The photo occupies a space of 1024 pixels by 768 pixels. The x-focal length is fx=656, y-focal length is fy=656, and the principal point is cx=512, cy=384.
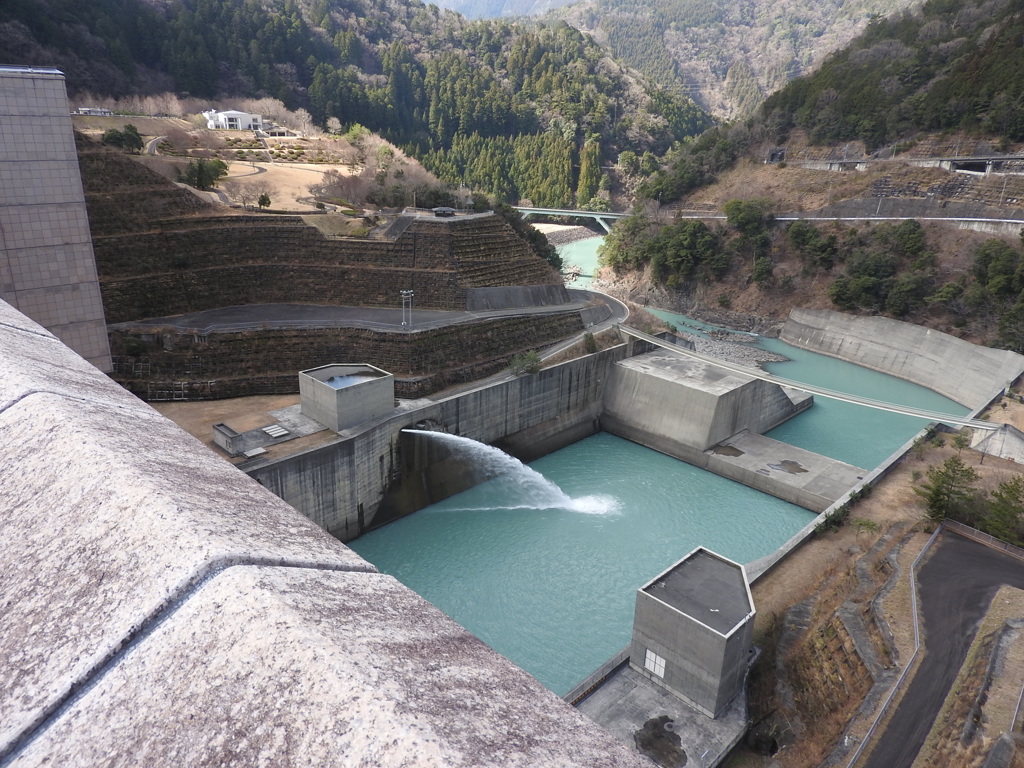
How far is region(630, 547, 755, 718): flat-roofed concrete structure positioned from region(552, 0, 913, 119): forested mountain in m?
149

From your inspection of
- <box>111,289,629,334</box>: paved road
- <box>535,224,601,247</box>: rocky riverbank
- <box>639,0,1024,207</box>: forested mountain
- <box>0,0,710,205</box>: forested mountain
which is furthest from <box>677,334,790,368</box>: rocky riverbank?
<box>0,0,710,205</box>: forested mountain

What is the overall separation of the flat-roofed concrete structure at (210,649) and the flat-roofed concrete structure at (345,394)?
61.3 feet

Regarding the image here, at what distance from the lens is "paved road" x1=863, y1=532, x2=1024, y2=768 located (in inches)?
463

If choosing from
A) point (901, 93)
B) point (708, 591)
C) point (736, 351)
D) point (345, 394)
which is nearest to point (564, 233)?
point (901, 93)

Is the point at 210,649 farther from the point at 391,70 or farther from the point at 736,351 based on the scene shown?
the point at 391,70

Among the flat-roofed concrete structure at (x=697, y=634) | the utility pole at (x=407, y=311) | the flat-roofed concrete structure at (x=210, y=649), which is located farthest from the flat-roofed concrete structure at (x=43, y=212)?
the flat-roofed concrete structure at (x=210, y=649)

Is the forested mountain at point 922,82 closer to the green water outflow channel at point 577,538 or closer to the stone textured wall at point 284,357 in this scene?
the green water outflow channel at point 577,538

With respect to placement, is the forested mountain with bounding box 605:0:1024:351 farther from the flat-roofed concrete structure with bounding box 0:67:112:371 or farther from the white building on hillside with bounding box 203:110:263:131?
the flat-roofed concrete structure with bounding box 0:67:112:371

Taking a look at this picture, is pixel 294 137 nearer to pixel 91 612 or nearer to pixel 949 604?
pixel 949 604

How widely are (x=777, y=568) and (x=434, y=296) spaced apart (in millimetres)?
17952

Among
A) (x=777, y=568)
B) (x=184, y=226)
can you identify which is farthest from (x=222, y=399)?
(x=777, y=568)

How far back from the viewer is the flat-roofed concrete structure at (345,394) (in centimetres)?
2133

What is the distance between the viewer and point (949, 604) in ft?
49.3

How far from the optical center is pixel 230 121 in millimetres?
50656
